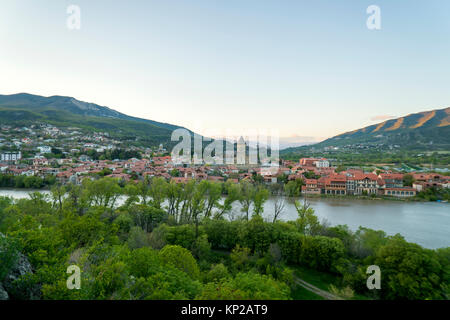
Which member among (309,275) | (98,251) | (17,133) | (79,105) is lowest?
(309,275)

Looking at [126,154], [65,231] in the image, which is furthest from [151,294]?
[126,154]

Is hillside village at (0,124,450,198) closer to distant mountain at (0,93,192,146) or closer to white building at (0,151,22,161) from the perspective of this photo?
white building at (0,151,22,161)

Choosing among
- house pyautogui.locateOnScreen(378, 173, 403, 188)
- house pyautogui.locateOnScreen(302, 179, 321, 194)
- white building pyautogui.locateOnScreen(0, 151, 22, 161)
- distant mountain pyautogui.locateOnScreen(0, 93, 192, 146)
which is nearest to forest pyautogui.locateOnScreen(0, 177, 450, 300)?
house pyautogui.locateOnScreen(302, 179, 321, 194)

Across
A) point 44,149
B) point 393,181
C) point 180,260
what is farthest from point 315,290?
point 44,149

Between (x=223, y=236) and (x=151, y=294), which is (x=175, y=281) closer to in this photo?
(x=151, y=294)

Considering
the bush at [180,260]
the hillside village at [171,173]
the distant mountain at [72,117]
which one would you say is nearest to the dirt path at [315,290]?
the bush at [180,260]
